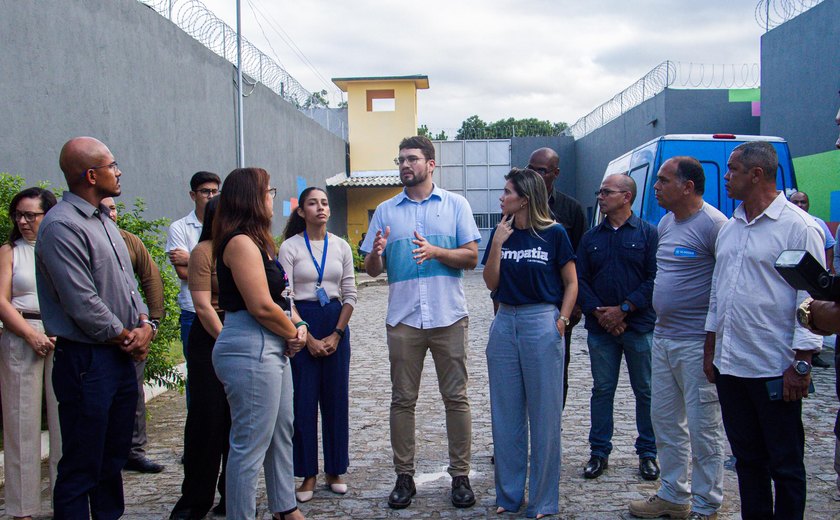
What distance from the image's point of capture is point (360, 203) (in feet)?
91.1

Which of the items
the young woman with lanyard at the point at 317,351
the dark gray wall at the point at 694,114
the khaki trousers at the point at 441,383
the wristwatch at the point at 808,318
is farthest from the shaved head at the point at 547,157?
the dark gray wall at the point at 694,114

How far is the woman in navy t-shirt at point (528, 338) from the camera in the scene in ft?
14.0

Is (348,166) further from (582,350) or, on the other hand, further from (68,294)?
(68,294)

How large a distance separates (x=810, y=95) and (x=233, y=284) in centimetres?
1105

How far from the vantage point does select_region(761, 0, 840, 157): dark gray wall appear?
35.7 ft

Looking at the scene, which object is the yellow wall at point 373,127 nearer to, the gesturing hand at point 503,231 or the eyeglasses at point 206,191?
the eyeglasses at point 206,191

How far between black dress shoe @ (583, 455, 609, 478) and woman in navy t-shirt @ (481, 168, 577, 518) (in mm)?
717

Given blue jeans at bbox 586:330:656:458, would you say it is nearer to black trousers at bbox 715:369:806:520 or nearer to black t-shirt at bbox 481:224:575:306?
black t-shirt at bbox 481:224:575:306

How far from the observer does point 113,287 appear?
3.64 meters

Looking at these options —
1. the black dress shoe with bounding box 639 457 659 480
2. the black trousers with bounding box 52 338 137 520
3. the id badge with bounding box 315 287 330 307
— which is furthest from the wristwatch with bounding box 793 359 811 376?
the black trousers with bounding box 52 338 137 520

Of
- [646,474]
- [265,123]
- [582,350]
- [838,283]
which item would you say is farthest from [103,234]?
[265,123]

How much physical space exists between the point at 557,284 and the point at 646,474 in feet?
5.05

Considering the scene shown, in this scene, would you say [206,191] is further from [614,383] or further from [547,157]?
[614,383]

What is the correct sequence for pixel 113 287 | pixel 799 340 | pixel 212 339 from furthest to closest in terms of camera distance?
pixel 212 339 < pixel 113 287 < pixel 799 340
